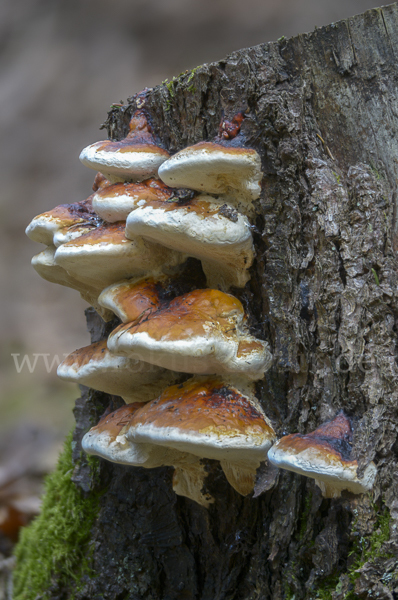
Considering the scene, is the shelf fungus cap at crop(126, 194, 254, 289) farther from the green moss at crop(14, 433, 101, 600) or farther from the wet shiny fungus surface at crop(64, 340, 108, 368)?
the green moss at crop(14, 433, 101, 600)

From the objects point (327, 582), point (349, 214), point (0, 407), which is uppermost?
point (349, 214)

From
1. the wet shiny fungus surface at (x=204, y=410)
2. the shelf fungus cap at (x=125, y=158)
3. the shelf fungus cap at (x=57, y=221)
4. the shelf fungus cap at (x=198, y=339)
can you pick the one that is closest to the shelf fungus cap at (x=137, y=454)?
the wet shiny fungus surface at (x=204, y=410)

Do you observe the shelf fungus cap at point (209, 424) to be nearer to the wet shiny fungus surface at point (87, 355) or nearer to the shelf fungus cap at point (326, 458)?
the shelf fungus cap at point (326, 458)

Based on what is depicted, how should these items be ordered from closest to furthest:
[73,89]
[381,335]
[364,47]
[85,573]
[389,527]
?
[389,527]
[381,335]
[364,47]
[85,573]
[73,89]

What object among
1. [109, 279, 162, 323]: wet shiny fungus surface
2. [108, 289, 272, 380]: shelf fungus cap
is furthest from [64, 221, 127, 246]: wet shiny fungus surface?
[108, 289, 272, 380]: shelf fungus cap

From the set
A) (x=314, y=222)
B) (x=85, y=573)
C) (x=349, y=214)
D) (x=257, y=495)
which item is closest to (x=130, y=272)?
(x=314, y=222)

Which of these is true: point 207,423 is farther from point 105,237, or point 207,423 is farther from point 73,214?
point 73,214

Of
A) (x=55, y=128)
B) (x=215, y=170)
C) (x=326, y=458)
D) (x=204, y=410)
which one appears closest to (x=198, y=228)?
(x=215, y=170)

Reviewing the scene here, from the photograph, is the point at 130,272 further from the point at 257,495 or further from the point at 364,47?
the point at 364,47
